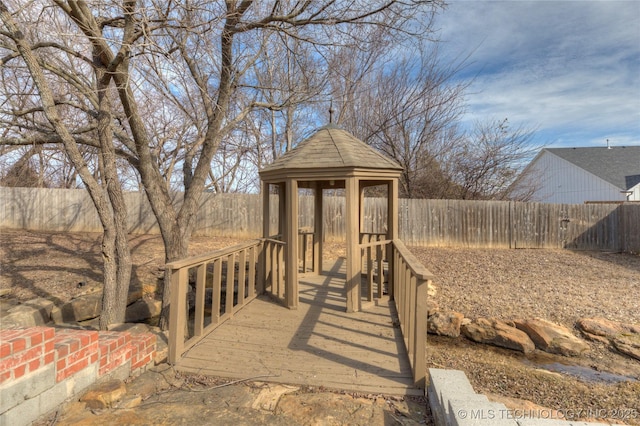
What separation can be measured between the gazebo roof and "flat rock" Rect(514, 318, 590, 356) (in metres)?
3.37

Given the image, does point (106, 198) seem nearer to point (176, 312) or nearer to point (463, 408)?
point (176, 312)

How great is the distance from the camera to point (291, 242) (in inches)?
182

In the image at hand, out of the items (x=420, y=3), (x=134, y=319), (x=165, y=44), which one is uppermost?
(x=420, y=3)

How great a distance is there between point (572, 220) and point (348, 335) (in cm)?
1048

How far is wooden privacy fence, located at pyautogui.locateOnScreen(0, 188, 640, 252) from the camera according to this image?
Result: 34.0ft

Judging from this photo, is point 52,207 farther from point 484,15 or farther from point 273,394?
point 484,15

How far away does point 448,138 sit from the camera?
12.5 metres

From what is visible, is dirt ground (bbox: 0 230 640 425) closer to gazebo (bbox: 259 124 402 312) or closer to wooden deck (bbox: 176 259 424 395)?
wooden deck (bbox: 176 259 424 395)

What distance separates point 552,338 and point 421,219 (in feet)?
20.9

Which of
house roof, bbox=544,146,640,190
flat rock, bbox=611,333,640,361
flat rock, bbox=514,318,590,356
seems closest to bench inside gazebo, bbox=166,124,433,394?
flat rock, bbox=514,318,590,356

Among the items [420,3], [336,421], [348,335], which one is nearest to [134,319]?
[348,335]

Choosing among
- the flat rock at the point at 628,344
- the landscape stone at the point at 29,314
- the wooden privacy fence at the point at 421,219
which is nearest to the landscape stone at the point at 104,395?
the landscape stone at the point at 29,314

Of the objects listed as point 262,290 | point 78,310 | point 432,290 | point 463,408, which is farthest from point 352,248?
point 78,310

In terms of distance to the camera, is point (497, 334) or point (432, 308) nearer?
point (497, 334)
